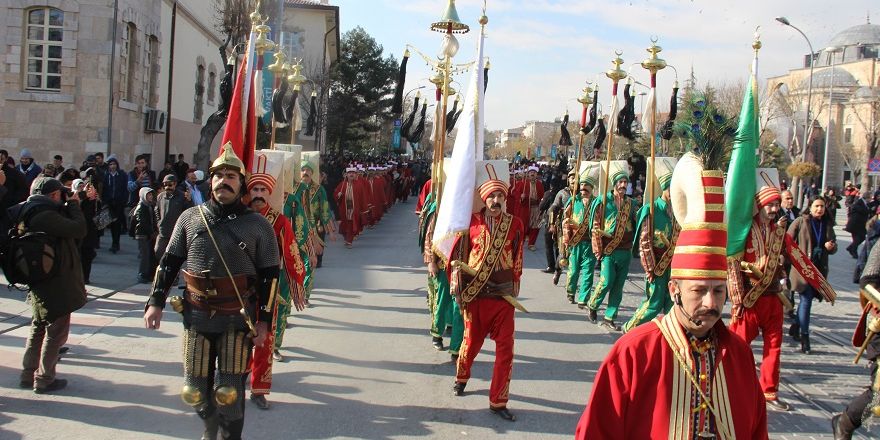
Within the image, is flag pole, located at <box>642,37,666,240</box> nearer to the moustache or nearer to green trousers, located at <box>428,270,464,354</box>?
green trousers, located at <box>428,270,464,354</box>

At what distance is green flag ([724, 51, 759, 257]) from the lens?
572cm

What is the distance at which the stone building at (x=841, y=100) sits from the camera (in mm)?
61619

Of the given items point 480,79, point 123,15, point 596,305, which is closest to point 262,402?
point 480,79

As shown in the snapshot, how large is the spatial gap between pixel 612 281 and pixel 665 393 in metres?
7.36

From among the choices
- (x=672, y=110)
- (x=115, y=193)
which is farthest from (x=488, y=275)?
(x=115, y=193)

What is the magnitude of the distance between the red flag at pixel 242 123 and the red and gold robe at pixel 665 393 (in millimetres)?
4041

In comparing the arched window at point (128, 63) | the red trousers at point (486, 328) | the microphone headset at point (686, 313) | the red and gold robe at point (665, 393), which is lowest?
the red trousers at point (486, 328)

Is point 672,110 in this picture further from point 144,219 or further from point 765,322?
point 144,219

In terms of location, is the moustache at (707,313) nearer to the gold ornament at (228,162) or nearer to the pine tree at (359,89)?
the gold ornament at (228,162)

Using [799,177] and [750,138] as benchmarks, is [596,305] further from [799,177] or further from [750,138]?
[799,177]

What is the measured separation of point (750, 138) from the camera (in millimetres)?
5773

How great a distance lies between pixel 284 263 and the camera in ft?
23.2

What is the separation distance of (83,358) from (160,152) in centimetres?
2048

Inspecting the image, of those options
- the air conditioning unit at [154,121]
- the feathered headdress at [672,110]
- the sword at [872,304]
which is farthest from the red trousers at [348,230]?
the sword at [872,304]
